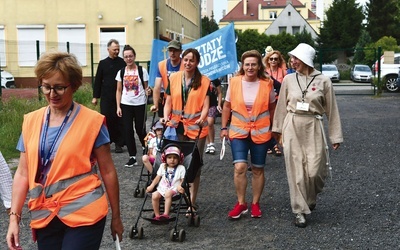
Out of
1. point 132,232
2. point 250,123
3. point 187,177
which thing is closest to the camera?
point 132,232

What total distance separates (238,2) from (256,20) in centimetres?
1481

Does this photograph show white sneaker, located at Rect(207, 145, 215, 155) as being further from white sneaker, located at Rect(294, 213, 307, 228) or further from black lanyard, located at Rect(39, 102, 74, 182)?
black lanyard, located at Rect(39, 102, 74, 182)

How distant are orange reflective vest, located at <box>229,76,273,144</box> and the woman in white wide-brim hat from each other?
246mm

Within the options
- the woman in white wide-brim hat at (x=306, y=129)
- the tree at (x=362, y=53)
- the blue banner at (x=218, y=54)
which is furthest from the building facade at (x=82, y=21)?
the woman in white wide-brim hat at (x=306, y=129)

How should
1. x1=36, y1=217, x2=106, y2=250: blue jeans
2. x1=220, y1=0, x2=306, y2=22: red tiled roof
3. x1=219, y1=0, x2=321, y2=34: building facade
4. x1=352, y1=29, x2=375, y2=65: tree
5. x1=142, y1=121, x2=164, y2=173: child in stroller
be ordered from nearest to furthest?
x1=36, y1=217, x2=106, y2=250: blue jeans, x1=142, y1=121, x2=164, y2=173: child in stroller, x1=352, y1=29, x2=375, y2=65: tree, x1=219, y1=0, x2=321, y2=34: building facade, x1=220, y1=0, x2=306, y2=22: red tiled roof

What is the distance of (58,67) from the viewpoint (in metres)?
4.06

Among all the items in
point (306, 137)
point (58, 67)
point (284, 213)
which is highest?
point (58, 67)

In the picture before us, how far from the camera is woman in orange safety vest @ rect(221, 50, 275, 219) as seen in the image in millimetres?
7984

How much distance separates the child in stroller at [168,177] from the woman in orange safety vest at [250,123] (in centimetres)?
69

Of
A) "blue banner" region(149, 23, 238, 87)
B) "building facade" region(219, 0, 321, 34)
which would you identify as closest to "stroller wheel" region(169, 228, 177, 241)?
"blue banner" region(149, 23, 238, 87)

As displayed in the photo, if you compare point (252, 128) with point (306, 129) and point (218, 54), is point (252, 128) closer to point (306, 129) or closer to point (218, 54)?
point (306, 129)

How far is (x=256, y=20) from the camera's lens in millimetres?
136875

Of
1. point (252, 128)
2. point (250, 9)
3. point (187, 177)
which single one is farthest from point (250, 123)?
point (250, 9)

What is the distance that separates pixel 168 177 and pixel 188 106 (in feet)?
3.41
